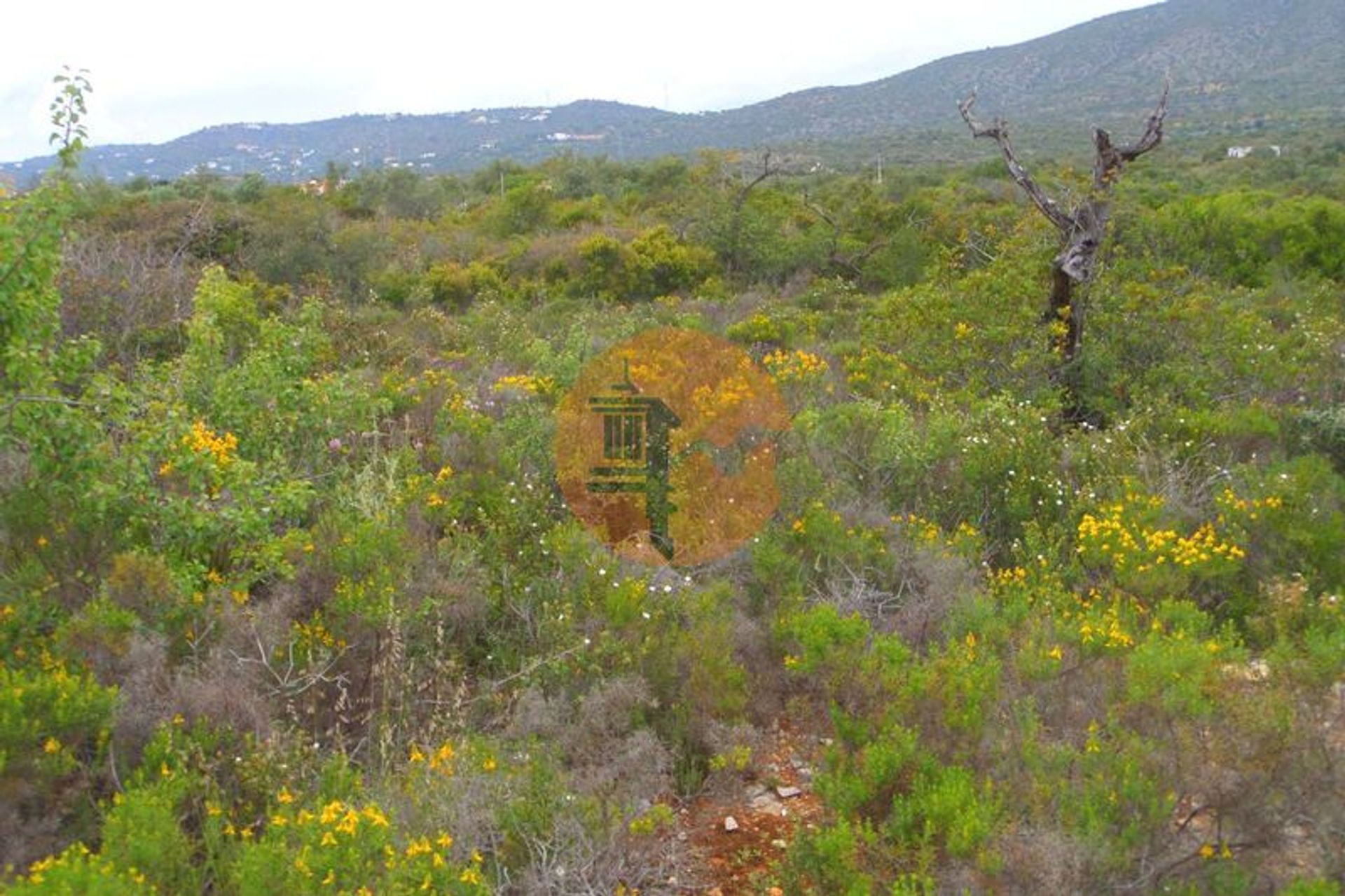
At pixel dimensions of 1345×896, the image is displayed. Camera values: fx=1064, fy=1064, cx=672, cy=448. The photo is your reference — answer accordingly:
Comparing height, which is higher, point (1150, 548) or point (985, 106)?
point (985, 106)

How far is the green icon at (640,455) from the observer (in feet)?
18.7

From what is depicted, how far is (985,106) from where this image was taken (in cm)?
7488

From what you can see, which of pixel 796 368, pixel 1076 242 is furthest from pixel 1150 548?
pixel 1076 242

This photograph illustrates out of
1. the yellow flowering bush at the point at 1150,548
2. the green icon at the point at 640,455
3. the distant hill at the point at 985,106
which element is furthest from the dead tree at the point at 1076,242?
the distant hill at the point at 985,106

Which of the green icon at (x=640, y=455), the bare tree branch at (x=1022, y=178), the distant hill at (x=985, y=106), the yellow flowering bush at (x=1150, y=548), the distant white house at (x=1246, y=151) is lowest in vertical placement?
the yellow flowering bush at (x=1150, y=548)

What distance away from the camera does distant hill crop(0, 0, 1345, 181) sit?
6203cm

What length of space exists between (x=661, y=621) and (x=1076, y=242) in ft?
17.5

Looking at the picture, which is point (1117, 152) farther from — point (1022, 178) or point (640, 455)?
point (640, 455)

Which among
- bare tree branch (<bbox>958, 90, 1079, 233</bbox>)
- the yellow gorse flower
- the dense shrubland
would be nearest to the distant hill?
bare tree branch (<bbox>958, 90, 1079, 233</bbox>)

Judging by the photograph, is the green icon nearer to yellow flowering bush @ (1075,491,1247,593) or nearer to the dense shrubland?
the dense shrubland

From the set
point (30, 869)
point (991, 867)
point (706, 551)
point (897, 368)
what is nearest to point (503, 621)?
point (706, 551)

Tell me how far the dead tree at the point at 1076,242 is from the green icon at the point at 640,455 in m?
3.36

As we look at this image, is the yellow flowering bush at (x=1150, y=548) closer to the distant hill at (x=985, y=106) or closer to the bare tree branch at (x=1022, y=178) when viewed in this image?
the bare tree branch at (x=1022, y=178)

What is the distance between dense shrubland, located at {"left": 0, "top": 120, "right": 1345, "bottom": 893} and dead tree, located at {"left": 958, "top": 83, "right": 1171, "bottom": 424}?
19 centimetres
